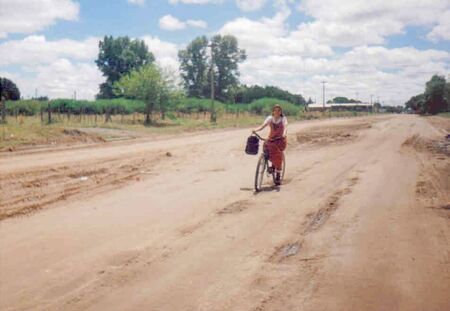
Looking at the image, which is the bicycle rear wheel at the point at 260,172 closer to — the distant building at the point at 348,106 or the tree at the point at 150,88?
the tree at the point at 150,88

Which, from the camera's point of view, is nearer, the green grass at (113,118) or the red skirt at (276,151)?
the red skirt at (276,151)

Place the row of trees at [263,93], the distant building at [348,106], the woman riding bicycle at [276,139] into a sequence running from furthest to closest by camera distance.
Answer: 1. the distant building at [348,106]
2. the row of trees at [263,93]
3. the woman riding bicycle at [276,139]

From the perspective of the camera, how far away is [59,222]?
7.96 metres

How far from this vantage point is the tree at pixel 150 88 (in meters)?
46.1

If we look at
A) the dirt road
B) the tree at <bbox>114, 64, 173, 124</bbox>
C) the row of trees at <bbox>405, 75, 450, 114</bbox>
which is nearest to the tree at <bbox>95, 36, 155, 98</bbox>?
the tree at <bbox>114, 64, 173, 124</bbox>

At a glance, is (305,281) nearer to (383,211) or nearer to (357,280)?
(357,280)

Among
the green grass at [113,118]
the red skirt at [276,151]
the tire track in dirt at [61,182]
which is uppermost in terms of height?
the green grass at [113,118]

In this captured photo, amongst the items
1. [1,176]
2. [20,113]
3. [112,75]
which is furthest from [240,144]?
[112,75]

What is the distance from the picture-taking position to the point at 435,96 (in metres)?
103

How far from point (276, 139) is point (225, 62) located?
302 ft

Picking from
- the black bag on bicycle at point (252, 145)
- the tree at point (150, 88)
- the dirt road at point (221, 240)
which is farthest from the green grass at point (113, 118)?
the black bag on bicycle at point (252, 145)

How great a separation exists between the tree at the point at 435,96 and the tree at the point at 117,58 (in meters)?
57.4

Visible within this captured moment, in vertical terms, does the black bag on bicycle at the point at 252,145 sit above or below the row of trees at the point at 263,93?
below

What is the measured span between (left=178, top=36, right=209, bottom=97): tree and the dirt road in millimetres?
90645
